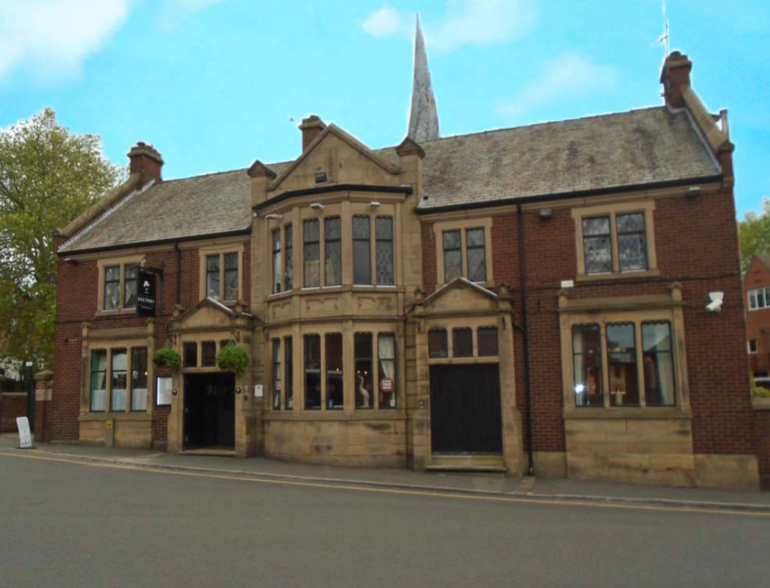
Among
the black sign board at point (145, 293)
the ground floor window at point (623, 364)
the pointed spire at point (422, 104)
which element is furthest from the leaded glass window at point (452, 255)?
the pointed spire at point (422, 104)

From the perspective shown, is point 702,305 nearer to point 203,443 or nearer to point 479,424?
point 479,424

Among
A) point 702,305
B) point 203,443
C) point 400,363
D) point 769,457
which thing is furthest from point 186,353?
point 769,457

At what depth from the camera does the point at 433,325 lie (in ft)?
55.8

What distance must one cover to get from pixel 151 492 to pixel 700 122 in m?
16.4

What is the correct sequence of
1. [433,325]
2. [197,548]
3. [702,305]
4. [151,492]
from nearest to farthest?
[197,548] < [151,492] < [702,305] < [433,325]

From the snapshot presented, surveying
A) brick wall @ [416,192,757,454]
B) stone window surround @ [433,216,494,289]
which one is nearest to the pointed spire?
stone window surround @ [433,216,494,289]

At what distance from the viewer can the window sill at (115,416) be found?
20438mm

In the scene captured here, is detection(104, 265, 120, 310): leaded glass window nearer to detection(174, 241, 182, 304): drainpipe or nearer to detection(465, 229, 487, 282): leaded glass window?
detection(174, 241, 182, 304): drainpipe

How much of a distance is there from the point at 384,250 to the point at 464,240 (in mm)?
2211

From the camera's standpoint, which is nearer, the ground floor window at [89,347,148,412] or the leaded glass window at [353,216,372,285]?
the leaded glass window at [353,216,372,285]

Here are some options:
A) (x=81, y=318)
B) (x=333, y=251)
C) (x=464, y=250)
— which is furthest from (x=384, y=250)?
(x=81, y=318)

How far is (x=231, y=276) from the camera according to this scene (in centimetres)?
2031

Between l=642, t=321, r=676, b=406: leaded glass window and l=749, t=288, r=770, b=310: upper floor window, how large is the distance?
Result: 39506 millimetres

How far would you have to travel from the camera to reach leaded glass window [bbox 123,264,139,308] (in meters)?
21.6
